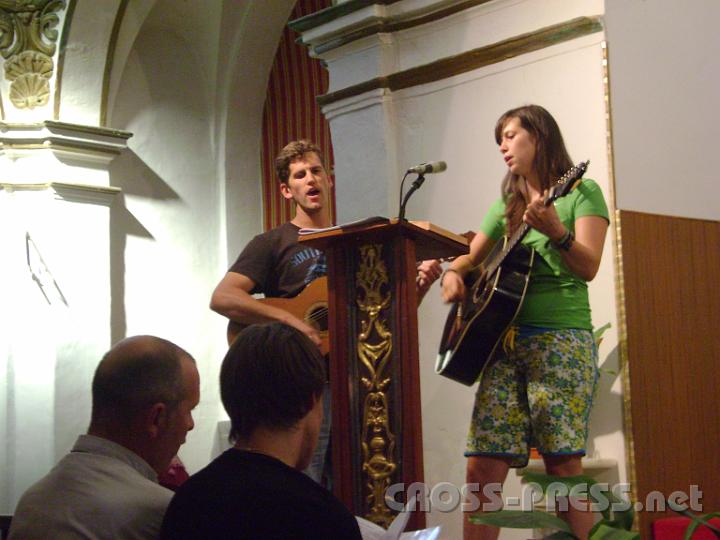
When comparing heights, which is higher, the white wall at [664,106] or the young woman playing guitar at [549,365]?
the white wall at [664,106]

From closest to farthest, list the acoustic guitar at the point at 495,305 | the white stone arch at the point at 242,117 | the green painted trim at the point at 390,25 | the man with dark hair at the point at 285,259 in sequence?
the acoustic guitar at the point at 495,305
the man with dark hair at the point at 285,259
the green painted trim at the point at 390,25
the white stone arch at the point at 242,117

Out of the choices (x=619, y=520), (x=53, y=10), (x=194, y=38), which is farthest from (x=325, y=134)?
(x=619, y=520)

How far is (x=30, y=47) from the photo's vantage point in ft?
25.4

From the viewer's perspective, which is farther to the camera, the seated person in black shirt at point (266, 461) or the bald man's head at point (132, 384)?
the bald man's head at point (132, 384)

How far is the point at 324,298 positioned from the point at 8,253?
4.32 metres

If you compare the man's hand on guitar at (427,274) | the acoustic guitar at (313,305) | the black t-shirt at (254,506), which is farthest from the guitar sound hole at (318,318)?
the black t-shirt at (254,506)

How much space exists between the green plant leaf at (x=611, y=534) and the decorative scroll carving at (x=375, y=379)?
132 cm

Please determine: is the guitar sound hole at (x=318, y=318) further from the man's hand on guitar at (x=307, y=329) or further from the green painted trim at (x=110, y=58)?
the green painted trim at (x=110, y=58)

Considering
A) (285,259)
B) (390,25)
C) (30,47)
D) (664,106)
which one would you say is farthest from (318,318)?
(30,47)

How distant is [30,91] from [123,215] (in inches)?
42.8

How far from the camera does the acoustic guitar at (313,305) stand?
3953 millimetres

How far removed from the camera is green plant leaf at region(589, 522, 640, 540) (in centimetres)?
196

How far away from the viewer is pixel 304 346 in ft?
6.25

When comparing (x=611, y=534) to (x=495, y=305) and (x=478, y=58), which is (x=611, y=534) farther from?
(x=478, y=58)
